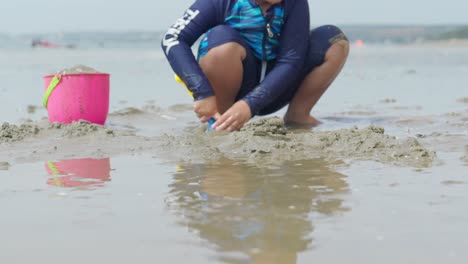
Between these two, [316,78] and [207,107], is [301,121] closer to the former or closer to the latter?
[316,78]

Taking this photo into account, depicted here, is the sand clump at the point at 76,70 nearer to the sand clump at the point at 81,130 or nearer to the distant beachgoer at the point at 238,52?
the sand clump at the point at 81,130

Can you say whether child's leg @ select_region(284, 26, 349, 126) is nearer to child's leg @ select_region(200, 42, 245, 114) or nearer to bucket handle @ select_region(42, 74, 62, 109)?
child's leg @ select_region(200, 42, 245, 114)

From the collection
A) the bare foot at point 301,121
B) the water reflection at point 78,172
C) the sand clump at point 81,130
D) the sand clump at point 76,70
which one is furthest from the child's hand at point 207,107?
the sand clump at point 76,70

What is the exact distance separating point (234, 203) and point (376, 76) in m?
7.41

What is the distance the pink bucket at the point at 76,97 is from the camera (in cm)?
440

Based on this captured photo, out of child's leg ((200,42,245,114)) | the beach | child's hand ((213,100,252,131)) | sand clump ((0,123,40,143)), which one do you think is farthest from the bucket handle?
child's hand ((213,100,252,131))

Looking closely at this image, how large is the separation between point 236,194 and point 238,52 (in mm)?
1657

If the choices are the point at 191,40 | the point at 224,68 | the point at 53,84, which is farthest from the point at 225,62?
the point at 53,84

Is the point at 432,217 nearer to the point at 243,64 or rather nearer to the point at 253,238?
the point at 253,238

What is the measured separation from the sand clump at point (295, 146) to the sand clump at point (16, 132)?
2.60 ft

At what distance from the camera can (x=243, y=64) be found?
13.4 ft

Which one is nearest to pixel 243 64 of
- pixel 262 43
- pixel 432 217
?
pixel 262 43

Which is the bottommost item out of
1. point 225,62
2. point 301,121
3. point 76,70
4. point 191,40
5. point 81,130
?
point 301,121

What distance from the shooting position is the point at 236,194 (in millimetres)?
2426
